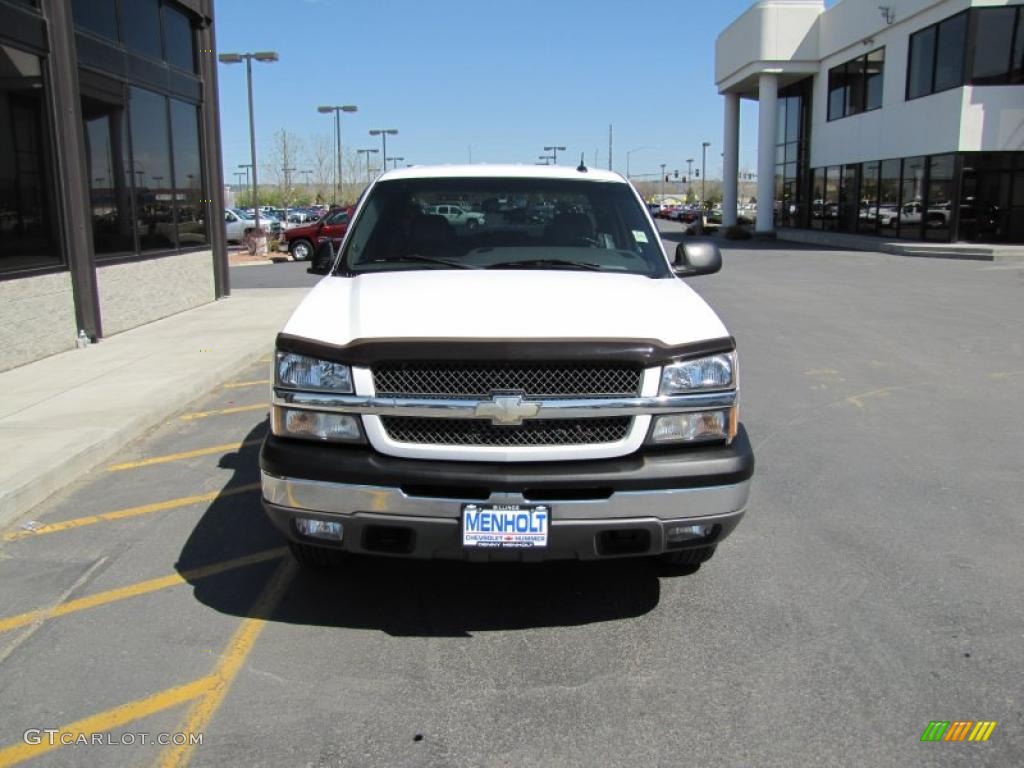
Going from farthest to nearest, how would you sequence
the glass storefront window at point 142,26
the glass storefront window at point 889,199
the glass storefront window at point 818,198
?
the glass storefront window at point 818,198
the glass storefront window at point 889,199
the glass storefront window at point 142,26

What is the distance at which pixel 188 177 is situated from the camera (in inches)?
587

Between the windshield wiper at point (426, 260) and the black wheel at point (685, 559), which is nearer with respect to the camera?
the black wheel at point (685, 559)

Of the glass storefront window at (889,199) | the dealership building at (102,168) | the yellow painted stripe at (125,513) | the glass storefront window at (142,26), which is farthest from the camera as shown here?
the glass storefront window at (889,199)

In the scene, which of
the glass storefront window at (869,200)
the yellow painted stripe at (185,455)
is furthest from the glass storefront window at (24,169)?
the glass storefront window at (869,200)

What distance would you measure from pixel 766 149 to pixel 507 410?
38.8 meters

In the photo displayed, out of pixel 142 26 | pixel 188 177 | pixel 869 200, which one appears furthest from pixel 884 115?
pixel 142 26

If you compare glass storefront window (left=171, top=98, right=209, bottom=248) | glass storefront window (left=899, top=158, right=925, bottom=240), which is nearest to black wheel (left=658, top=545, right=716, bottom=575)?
glass storefront window (left=171, top=98, right=209, bottom=248)

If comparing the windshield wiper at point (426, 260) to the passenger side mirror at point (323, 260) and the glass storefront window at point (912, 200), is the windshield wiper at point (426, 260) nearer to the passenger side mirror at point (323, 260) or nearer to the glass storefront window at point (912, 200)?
the passenger side mirror at point (323, 260)

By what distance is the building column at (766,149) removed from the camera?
38.5m

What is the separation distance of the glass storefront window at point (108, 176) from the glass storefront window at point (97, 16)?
848 mm

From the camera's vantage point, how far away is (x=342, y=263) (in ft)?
15.7

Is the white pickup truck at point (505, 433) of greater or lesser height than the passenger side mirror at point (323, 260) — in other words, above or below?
below

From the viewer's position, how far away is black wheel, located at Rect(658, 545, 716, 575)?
159 inches

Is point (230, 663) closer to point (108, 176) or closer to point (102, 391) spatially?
point (102, 391)
